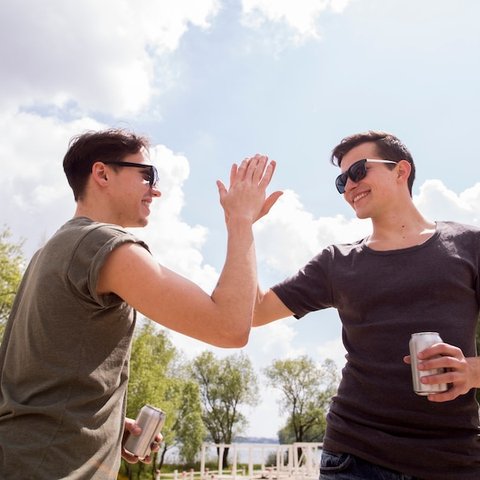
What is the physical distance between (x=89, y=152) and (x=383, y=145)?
2380mm

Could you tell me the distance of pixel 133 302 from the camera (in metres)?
2.54

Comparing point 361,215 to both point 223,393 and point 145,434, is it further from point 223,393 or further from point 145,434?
point 223,393

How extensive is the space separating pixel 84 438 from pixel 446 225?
2826 millimetres

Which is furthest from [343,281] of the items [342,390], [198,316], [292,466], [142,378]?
[142,378]

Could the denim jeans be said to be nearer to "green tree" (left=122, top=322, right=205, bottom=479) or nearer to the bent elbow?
the bent elbow

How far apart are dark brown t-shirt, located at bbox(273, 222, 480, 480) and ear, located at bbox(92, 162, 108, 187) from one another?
5.72ft

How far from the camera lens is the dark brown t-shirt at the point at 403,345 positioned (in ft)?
10.3

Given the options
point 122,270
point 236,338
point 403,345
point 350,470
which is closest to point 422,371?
point 403,345

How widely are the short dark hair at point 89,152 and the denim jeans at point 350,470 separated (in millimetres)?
2275

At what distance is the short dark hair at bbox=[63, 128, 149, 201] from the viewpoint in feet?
10.9

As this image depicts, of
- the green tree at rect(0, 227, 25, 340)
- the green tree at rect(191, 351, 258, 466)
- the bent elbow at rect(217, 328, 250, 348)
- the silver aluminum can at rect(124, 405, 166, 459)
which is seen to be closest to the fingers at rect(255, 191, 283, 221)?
the bent elbow at rect(217, 328, 250, 348)

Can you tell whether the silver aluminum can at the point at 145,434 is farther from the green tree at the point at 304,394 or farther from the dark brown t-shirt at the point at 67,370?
the green tree at the point at 304,394

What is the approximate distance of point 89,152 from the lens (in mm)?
3357

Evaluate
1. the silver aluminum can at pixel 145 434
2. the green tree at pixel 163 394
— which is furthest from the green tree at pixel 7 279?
the silver aluminum can at pixel 145 434
